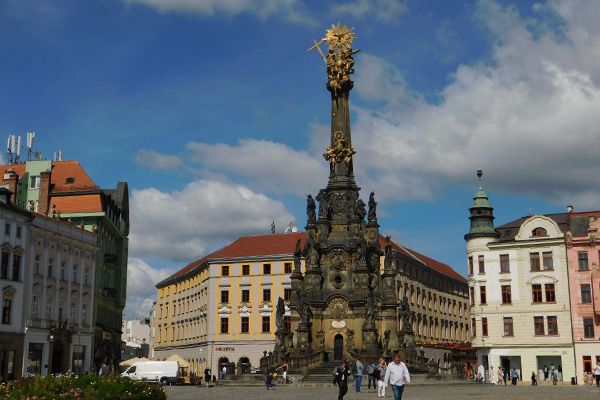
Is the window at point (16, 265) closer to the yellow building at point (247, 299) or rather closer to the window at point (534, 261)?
the yellow building at point (247, 299)

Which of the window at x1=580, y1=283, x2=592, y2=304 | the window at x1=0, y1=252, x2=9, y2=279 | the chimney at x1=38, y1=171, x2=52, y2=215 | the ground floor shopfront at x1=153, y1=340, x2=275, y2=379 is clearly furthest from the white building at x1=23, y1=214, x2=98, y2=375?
the window at x1=580, y1=283, x2=592, y2=304

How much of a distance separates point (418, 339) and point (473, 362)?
6.53 metres

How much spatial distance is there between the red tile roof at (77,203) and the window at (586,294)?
140 feet

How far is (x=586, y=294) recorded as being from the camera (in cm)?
6238

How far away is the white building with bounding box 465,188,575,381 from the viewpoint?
63375 mm

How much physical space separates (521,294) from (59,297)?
124 feet

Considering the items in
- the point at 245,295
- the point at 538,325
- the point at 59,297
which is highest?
the point at 245,295

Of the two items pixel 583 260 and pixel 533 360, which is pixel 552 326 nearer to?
pixel 533 360

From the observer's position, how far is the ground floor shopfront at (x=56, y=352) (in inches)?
2210

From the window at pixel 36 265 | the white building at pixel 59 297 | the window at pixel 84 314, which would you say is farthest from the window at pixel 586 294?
the window at pixel 36 265

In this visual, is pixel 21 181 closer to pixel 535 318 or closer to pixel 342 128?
pixel 342 128

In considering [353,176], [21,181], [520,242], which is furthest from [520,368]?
[21,181]

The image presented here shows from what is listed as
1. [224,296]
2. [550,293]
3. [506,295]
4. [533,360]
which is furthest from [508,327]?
[224,296]

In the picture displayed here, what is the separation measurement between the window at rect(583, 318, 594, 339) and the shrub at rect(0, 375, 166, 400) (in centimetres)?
5011
